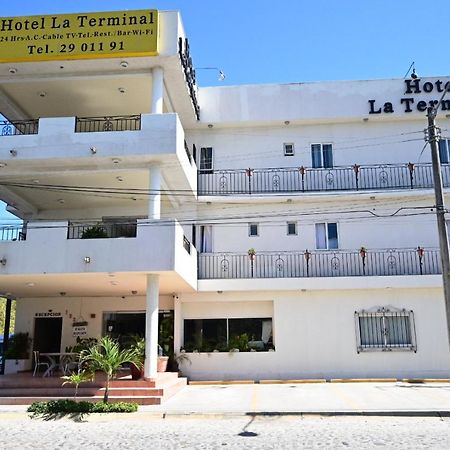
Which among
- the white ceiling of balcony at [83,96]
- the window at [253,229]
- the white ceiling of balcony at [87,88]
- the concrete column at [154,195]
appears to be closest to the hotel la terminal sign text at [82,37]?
the white ceiling of balcony at [87,88]

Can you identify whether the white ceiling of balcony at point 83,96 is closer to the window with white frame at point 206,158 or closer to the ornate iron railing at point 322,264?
the window with white frame at point 206,158

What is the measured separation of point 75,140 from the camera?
15.2 m

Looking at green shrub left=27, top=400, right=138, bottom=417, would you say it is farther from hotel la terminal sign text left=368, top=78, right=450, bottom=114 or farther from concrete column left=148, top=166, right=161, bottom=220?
hotel la terminal sign text left=368, top=78, right=450, bottom=114

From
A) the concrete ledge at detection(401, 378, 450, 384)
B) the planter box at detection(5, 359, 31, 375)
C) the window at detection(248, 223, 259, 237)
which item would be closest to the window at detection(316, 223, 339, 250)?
the window at detection(248, 223, 259, 237)

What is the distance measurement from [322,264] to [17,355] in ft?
40.0

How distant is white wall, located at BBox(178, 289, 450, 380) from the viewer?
59.4ft

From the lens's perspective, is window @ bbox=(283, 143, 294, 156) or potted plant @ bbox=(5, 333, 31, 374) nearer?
potted plant @ bbox=(5, 333, 31, 374)

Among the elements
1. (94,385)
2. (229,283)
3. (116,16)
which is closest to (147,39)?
(116,16)

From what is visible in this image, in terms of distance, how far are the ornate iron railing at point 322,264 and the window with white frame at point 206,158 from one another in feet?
12.4

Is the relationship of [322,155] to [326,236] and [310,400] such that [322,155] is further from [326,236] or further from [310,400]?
[310,400]

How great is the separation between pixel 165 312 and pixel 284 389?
5839 millimetres

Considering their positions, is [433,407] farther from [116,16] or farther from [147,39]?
[116,16]

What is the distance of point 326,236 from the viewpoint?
65.3 ft

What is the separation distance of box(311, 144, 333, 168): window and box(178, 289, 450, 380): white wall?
542cm
